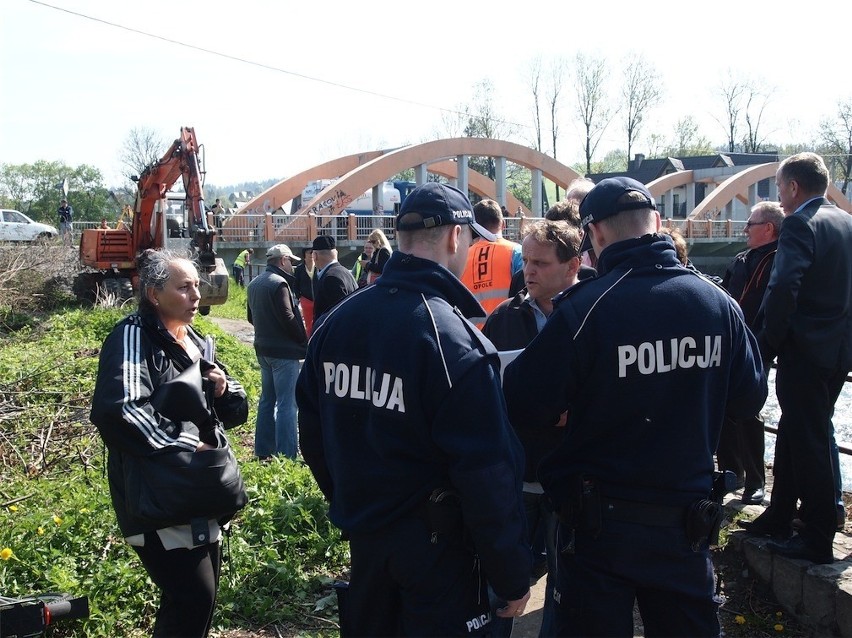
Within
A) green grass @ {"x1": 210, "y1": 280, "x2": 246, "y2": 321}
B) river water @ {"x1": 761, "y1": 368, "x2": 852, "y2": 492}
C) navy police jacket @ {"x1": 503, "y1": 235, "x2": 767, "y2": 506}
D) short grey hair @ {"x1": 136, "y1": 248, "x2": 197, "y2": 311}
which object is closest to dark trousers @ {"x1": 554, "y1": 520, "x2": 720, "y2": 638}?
navy police jacket @ {"x1": 503, "y1": 235, "x2": 767, "y2": 506}

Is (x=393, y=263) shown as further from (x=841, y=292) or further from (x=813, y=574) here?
(x=813, y=574)

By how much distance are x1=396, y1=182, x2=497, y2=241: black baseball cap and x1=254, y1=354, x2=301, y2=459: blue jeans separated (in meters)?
4.35

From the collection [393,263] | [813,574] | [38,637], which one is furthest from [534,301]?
[38,637]

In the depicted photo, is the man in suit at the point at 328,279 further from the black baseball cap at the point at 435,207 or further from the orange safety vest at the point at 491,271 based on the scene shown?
the black baseball cap at the point at 435,207

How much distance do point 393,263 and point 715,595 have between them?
157 centimetres

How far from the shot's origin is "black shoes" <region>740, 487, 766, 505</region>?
4.73m

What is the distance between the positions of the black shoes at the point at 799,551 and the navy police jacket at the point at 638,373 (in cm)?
175

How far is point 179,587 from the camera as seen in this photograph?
2.79 metres

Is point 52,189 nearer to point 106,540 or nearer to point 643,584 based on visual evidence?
point 106,540

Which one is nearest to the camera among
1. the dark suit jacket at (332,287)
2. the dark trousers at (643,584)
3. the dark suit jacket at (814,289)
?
Answer: the dark trousers at (643,584)

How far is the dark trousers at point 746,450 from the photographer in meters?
4.80

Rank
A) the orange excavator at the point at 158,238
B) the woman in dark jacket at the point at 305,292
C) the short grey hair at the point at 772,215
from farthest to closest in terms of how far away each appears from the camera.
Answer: the orange excavator at the point at 158,238 → the woman in dark jacket at the point at 305,292 → the short grey hair at the point at 772,215

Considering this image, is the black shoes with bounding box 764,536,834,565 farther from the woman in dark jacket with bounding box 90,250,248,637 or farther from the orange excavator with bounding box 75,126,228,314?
the orange excavator with bounding box 75,126,228,314

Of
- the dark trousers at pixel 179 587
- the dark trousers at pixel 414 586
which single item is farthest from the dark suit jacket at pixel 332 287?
the dark trousers at pixel 414 586
